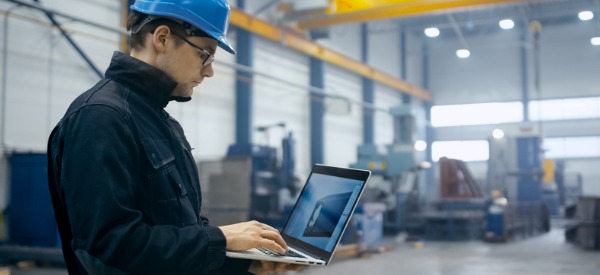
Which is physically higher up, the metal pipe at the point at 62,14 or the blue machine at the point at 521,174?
the metal pipe at the point at 62,14

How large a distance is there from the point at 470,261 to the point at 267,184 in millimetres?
3596

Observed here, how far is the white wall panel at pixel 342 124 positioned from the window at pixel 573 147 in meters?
7.22

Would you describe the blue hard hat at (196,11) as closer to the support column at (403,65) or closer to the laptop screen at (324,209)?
the laptop screen at (324,209)

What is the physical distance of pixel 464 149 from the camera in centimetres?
2361

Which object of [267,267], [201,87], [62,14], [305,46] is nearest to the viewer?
[267,267]

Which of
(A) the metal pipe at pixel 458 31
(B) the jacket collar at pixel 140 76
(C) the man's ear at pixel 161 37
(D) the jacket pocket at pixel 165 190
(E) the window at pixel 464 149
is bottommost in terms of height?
(D) the jacket pocket at pixel 165 190

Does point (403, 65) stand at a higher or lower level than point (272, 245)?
higher

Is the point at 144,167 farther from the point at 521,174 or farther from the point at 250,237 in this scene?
the point at 521,174

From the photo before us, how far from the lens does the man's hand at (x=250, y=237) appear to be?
150 cm

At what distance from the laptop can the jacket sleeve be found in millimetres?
261

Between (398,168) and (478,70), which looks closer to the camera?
(398,168)

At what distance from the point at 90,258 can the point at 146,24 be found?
1.97 feet

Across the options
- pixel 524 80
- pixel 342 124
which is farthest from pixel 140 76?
pixel 524 80

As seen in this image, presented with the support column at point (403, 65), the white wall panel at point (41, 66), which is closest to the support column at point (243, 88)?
the white wall panel at point (41, 66)
